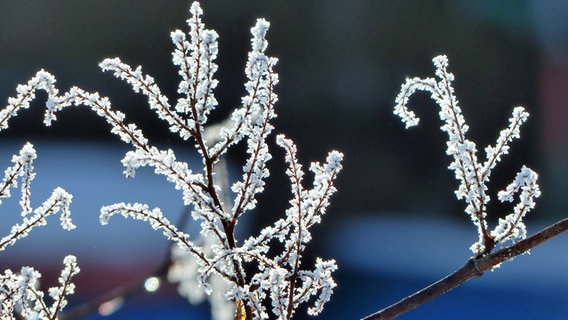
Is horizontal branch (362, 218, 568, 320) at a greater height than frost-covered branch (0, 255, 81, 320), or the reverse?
frost-covered branch (0, 255, 81, 320)

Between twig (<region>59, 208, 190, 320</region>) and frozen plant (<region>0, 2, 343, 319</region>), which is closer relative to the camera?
frozen plant (<region>0, 2, 343, 319</region>)

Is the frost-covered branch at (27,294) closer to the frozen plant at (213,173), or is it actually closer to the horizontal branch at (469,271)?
the frozen plant at (213,173)

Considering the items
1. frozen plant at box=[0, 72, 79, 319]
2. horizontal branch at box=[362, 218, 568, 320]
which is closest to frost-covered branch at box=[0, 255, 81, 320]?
frozen plant at box=[0, 72, 79, 319]

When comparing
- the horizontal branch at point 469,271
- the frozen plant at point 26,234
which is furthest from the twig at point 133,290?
the horizontal branch at point 469,271

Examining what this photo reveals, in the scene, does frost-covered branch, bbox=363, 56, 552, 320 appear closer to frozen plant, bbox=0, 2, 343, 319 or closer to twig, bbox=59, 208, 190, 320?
frozen plant, bbox=0, 2, 343, 319

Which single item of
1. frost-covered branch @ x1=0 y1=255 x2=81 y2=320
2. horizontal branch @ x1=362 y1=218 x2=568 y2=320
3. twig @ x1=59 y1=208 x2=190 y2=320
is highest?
twig @ x1=59 y1=208 x2=190 y2=320

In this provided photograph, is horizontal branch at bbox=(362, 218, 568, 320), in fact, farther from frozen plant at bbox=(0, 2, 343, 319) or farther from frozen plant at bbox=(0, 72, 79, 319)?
frozen plant at bbox=(0, 72, 79, 319)

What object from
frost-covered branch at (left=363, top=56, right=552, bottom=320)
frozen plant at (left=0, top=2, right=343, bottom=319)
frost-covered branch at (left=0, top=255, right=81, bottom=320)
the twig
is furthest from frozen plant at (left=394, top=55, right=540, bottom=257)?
frost-covered branch at (left=0, top=255, right=81, bottom=320)

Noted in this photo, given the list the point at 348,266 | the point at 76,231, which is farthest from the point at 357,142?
the point at 76,231
